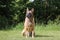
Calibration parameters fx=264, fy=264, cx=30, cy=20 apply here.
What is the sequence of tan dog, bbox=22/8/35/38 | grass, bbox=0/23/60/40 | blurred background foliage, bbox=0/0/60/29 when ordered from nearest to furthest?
grass, bbox=0/23/60/40 < tan dog, bbox=22/8/35/38 < blurred background foliage, bbox=0/0/60/29

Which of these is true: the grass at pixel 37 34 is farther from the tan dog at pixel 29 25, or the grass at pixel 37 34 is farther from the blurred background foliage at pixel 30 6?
the blurred background foliage at pixel 30 6

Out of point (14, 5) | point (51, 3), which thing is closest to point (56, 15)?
point (51, 3)

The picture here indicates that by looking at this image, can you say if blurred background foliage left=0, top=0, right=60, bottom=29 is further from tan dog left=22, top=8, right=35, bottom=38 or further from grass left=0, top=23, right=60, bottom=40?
tan dog left=22, top=8, right=35, bottom=38

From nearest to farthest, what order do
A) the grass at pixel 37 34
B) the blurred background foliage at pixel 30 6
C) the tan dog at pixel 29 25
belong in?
the grass at pixel 37 34
the tan dog at pixel 29 25
the blurred background foliage at pixel 30 6

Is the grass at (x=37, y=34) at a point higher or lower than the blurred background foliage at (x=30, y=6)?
lower

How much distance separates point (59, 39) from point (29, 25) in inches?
63.6

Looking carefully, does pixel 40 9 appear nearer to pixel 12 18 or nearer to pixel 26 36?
pixel 12 18

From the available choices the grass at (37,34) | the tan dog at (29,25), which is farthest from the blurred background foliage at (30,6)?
the tan dog at (29,25)

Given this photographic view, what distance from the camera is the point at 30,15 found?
12.1m

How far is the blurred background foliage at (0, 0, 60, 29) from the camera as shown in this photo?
2271 cm

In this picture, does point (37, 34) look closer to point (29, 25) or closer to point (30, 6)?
point (29, 25)

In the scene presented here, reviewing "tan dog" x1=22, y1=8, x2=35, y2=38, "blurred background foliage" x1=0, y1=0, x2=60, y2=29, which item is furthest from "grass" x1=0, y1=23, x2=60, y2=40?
"blurred background foliage" x1=0, y1=0, x2=60, y2=29

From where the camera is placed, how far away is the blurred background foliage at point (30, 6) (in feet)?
74.5

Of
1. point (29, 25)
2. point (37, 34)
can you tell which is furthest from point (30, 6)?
point (29, 25)
